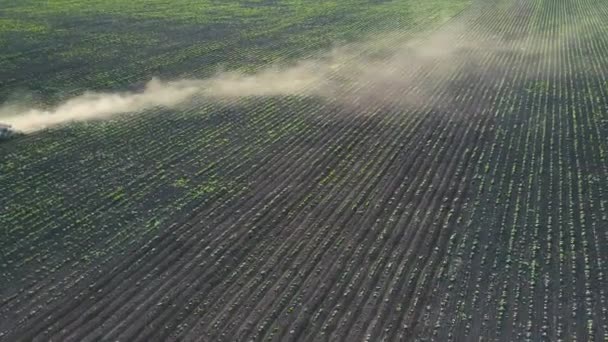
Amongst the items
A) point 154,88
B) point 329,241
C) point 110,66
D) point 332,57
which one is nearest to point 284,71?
point 332,57

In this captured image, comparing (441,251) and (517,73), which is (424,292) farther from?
(517,73)

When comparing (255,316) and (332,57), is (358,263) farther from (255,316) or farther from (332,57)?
(332,57)

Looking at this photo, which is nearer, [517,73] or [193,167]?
[193,167]

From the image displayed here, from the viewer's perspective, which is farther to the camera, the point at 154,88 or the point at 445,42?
the point at 445,42

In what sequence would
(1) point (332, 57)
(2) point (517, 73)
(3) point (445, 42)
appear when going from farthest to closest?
(3) point (445, 42) → (1) point (332, 57) → (2) point (517, 73)

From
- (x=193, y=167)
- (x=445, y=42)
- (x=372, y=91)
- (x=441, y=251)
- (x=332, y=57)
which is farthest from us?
(x=445, y=42)

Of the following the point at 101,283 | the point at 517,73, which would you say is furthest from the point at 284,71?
the point at 101,283

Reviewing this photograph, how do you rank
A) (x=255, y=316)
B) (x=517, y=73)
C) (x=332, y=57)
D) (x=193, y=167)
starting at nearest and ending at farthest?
1. (x=255, y=316)
2. (x=193, y=167)
3. (x=517, y=73)
4. (x=332, y=57)
